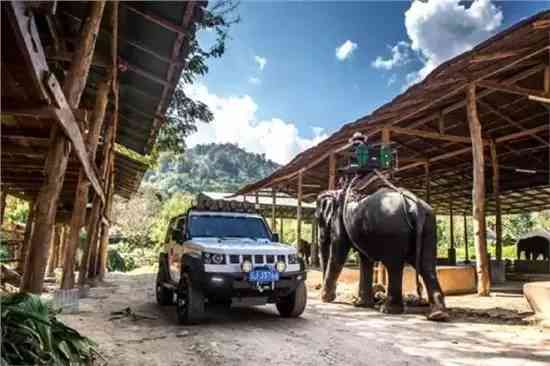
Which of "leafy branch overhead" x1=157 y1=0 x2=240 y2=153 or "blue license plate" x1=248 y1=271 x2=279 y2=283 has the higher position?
"leafy branch overhead" x1=157 y1=0 x2=240 y2=153

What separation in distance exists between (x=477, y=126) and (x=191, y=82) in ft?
24.6

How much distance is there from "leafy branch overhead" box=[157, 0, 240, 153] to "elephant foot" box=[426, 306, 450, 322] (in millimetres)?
6194

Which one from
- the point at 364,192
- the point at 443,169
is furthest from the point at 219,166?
the point at 364,192

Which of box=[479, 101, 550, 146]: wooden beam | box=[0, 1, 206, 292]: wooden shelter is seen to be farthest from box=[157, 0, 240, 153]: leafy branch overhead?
box=[479, 101, 550, 146]: wooden beam

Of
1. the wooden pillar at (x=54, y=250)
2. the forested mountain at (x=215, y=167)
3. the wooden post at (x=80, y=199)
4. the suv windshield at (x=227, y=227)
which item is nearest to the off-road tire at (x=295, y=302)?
the suv windshield at (x=227, y=227)

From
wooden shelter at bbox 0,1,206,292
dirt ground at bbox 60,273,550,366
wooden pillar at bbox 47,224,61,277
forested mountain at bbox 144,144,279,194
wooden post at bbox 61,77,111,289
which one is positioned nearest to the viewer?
wooden shelter at bbox 0,1,206,292

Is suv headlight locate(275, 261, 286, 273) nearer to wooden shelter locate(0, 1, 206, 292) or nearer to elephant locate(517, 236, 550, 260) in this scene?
wooden shelter locate(0, 1, 206, 292)

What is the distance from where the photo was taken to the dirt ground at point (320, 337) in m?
4.70

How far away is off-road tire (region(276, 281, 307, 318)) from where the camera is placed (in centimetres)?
704

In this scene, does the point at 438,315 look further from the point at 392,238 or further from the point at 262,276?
the point at 262,276

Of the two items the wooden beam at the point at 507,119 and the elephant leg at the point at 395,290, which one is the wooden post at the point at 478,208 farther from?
the elephant leg at the point at 395,290

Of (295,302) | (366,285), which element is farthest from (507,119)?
(295,302)

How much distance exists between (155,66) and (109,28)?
1.21m

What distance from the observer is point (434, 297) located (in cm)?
722
